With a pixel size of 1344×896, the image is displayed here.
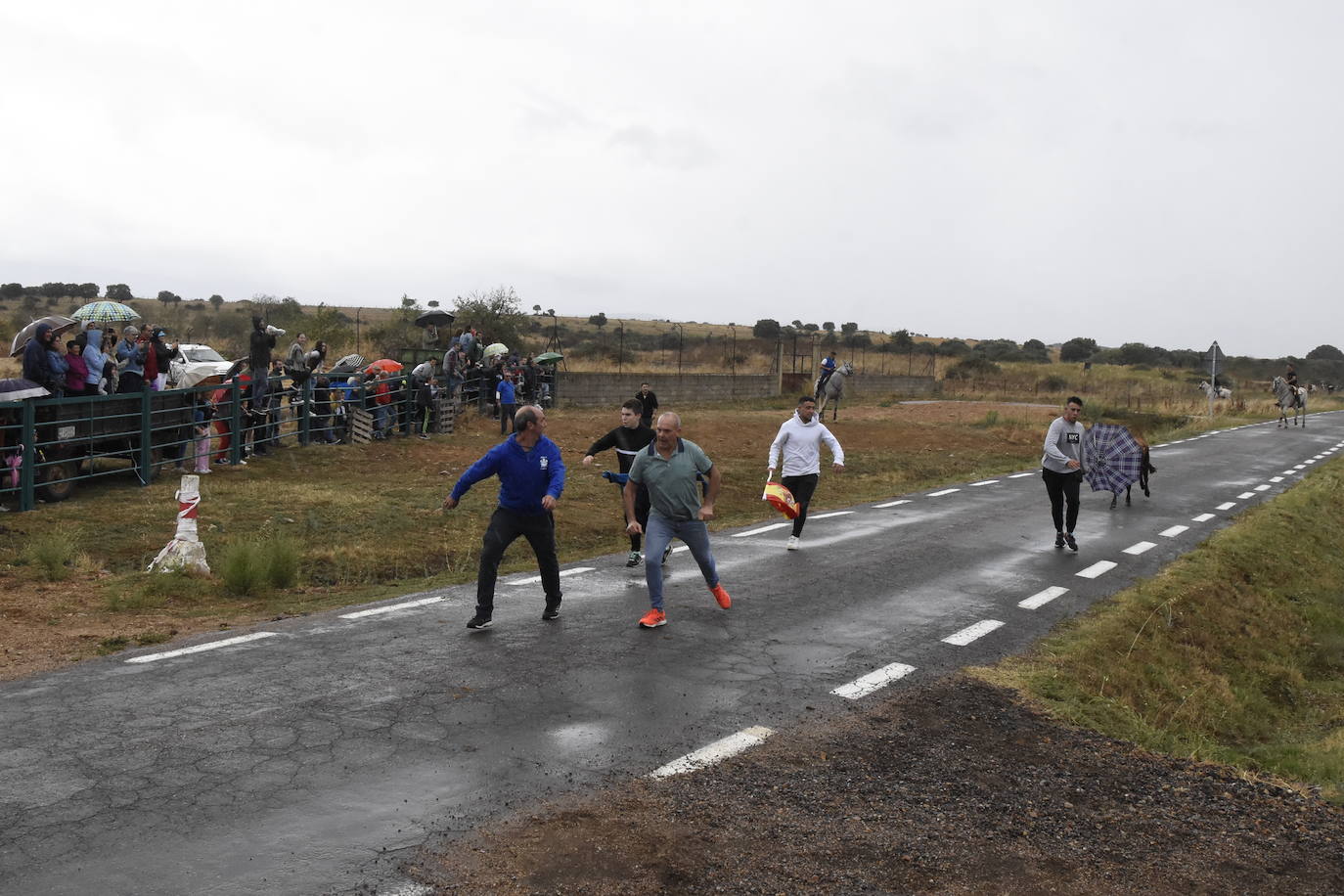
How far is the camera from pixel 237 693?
22.4ft

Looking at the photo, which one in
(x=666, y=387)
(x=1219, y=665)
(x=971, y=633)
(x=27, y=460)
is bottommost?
(x=1219, y=665)

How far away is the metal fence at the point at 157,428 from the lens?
13359 mm

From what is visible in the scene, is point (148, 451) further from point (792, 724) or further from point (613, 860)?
point (613, 860)

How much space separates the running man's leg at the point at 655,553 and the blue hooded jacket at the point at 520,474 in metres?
0.83

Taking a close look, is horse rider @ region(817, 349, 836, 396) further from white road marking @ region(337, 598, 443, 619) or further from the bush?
the bush

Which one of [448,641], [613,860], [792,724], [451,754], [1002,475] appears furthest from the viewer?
[1002,475]

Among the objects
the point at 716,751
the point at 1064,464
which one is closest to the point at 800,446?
the point at 1064,464

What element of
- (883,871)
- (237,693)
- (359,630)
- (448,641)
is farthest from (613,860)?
(359,630)

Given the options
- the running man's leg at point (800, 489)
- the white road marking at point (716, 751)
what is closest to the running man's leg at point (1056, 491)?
the running man's leg at point (800, 489)

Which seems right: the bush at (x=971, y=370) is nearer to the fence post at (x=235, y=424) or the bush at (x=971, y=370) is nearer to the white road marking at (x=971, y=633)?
the fence post at (x=235, y=424)

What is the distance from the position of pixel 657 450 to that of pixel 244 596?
420 centimetres

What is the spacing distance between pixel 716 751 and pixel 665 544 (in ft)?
9.78

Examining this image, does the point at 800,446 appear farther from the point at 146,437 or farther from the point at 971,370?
the point at 971,370

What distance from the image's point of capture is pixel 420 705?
21.9 ft
